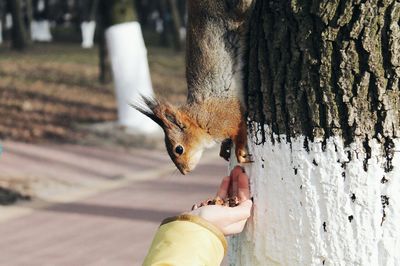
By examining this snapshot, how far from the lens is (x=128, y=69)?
11.5 metres

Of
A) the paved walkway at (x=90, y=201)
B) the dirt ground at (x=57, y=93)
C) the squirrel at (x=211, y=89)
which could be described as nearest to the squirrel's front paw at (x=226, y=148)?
the squirrel at (x=211, y=89)

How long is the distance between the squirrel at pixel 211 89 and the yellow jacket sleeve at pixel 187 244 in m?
0.27

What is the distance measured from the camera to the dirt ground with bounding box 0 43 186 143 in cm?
1195

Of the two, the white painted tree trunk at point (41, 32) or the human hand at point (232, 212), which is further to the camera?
the white painted tree trunk at point (41, 32)

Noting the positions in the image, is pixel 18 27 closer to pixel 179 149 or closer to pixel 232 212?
pixel 179 149

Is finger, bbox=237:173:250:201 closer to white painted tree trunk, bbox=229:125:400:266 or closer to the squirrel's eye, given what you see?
white painted tree trunk, bbox=229:125:400:266

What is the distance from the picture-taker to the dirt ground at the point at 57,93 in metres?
11.9

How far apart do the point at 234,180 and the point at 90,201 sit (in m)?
5.97

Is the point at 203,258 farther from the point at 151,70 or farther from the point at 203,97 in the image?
the point at 151,70

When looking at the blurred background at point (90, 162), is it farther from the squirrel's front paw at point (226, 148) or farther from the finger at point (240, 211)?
the finger at point (240, 211)

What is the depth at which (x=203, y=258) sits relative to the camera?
6.46 ft

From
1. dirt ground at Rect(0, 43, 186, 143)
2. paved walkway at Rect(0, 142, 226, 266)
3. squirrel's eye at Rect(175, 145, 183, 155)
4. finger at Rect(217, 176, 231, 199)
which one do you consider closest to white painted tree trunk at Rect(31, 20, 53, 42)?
dirt ground at Rect(0, 43, 186, 143)

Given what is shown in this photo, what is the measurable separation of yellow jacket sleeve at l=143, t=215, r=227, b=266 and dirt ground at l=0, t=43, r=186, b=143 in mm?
7189

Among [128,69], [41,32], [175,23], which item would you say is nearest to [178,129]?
[128,69]
